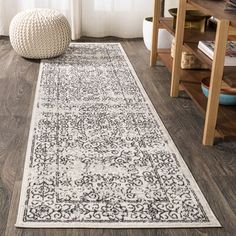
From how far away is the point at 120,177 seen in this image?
171 cm

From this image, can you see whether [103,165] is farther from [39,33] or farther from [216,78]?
[39,33]

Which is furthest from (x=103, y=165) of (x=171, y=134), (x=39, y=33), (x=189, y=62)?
(x=39, y=33)

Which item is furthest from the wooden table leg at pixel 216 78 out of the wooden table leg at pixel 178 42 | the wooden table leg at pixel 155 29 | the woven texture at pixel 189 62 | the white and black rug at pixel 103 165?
→ the wooden table leg at pixel 155 29

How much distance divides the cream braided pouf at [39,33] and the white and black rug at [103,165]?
38 cm

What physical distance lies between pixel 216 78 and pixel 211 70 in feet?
0.26

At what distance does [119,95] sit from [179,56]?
1.39ft

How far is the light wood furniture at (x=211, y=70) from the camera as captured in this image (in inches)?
71.3

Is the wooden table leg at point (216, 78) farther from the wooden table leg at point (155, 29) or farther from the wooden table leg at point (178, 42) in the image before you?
the wooden table leg at point (155, 29)

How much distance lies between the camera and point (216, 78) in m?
1.86

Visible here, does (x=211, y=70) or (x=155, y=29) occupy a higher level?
(x=211, y=70)

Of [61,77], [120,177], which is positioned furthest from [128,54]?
[120,177]

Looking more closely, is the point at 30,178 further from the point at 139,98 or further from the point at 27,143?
the point at 139,98

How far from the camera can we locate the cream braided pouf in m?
3.04

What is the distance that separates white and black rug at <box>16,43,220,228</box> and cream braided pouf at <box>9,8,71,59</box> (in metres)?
0.38
